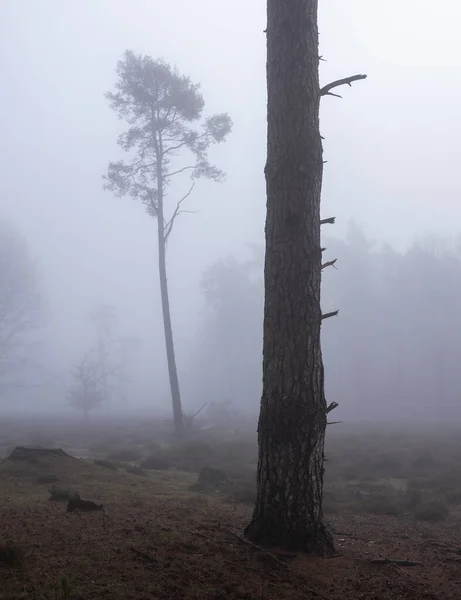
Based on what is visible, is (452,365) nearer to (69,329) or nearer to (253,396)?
(253,396)

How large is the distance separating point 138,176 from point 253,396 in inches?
1717

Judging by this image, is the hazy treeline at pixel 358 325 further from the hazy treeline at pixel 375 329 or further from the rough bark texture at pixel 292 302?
the rough bark texture at pixel 292 302

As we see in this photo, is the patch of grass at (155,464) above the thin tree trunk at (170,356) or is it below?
below

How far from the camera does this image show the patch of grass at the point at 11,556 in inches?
194

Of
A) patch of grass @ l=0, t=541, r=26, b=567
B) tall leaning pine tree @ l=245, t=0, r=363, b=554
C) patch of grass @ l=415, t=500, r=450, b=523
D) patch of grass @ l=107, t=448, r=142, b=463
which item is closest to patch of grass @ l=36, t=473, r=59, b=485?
patch of grass @ l=107, t=448, r=142, b=463

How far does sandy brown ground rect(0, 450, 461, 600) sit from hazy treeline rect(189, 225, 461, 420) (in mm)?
44264

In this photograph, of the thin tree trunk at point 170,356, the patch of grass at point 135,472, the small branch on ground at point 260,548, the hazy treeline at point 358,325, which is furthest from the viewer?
the hazy treeline at point 358,325

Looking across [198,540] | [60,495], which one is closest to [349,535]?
[198,540]

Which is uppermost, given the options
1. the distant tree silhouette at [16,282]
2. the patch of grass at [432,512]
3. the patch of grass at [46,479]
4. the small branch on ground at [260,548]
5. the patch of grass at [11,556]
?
the distant tree silhouette at [16,282]

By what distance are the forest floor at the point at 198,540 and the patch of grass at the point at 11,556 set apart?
0.01 meters

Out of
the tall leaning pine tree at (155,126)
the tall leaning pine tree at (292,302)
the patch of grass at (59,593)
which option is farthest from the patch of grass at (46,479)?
the tall leaning pine tree at (155,126)

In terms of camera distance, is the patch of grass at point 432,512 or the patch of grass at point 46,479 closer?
the patch of grass at point 432,512

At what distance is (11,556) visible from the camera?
498 centimetres

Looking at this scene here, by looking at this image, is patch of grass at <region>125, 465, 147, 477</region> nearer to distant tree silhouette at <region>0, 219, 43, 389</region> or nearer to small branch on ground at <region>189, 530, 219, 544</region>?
small branch on ground at <region>189, 530, 219, 544</region>
